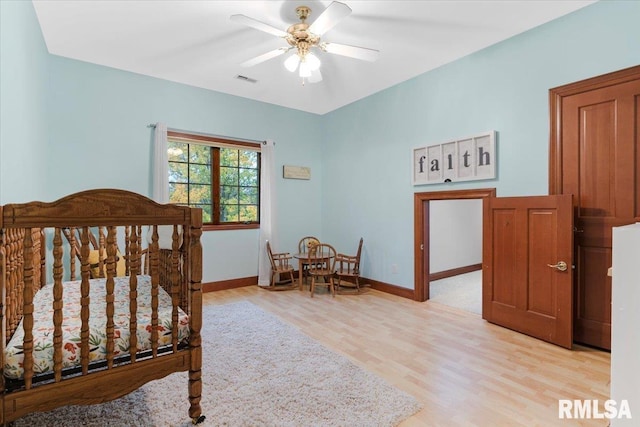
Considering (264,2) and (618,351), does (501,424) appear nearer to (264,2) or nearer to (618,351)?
(618,351)

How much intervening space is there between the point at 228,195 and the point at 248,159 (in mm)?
668

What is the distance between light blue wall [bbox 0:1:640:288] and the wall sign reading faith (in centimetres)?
10

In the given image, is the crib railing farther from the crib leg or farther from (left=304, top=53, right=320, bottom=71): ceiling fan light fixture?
(left=304, top=53, right=320, bottom=71): ceiling fan light fixture

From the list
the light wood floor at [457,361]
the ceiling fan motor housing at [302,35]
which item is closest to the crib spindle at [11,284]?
the light wood floor at [457,361]

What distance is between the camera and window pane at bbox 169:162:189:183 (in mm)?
4273

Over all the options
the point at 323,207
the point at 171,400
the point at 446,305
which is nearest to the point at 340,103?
the point at 323,207

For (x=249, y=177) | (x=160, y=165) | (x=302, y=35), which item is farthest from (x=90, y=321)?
(x=249, y=177)

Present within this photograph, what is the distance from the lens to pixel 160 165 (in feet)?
13.0

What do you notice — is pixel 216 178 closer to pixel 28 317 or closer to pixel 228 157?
pixel 228 157

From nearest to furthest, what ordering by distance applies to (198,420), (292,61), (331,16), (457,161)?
(198,420) → (331,16) → (292,61) → (457,161)

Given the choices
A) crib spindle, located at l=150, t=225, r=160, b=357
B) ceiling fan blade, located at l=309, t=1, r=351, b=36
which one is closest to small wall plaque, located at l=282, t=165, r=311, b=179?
ceiling fan blade, located at l=309, t=1, r=351, b=36

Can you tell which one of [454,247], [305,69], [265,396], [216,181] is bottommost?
[265,396]

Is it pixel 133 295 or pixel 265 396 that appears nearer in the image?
pixel 133 295

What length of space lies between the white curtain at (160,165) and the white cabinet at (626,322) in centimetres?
415
